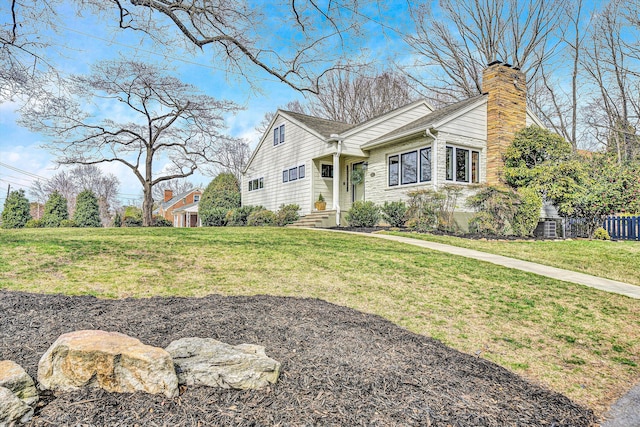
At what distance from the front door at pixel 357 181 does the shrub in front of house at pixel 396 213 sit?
2908 millimetres

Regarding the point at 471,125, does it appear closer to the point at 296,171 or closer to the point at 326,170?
the point at 326,170

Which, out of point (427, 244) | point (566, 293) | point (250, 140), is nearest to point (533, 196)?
point (427, 244)

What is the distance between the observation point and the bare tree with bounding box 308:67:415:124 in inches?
1083

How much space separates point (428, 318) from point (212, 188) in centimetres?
2281

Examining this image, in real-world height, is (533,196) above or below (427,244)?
above

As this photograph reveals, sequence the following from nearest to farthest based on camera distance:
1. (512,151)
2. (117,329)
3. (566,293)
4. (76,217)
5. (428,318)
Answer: (117,329), (428,318), (566,293), (512,151), (76,217)

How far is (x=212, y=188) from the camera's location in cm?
2542

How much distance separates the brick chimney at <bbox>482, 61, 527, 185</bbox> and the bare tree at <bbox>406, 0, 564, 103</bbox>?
7123 mm

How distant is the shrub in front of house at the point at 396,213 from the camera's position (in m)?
13.0

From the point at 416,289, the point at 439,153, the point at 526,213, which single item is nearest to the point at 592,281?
the point at 416,289

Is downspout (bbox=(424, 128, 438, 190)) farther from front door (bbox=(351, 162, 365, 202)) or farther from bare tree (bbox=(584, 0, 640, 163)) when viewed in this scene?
bare tree (bbox=(584, 0, 640, 163))

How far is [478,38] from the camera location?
21.3 m

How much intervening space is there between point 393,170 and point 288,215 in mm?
5267

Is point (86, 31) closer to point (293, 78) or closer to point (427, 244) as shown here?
point (293, 78)
